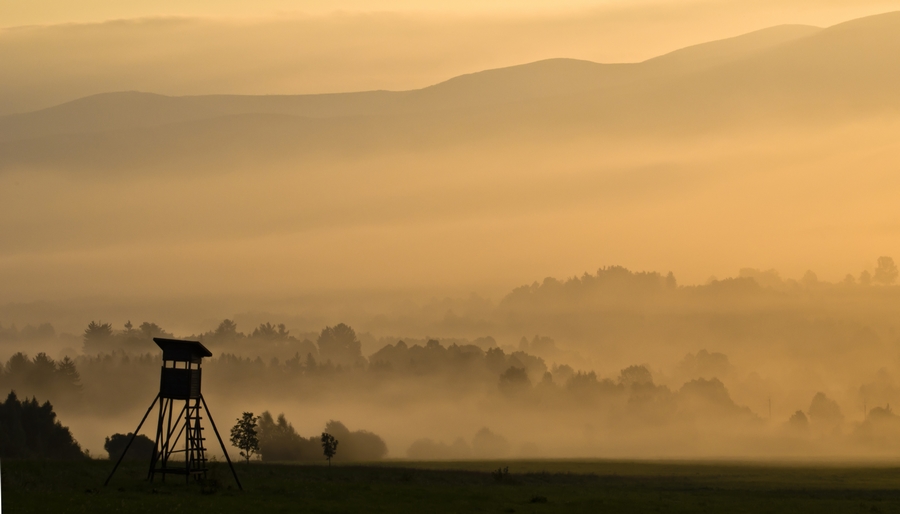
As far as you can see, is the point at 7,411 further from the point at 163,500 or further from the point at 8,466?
the point at 163,500

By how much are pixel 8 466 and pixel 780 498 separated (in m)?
72.8

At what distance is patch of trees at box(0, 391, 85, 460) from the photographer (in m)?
156

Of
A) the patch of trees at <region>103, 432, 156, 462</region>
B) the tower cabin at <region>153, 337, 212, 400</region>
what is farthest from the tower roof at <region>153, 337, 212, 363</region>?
the patch of trees at <region>103, 432, 156, 462</region>

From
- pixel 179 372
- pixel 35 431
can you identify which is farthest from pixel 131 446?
pixel 179 372

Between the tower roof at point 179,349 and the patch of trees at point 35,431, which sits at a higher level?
the tower roof at point 179,349

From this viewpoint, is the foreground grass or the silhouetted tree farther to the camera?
the silhouetted tree

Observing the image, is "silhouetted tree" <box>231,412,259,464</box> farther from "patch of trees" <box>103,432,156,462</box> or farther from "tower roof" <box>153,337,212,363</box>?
"tower roof" <box>153,337,212,363</box>

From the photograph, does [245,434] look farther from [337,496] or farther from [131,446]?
[337,496]

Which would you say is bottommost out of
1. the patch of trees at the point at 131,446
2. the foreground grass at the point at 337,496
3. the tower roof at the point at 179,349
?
the foreground grass at the point at 337,496

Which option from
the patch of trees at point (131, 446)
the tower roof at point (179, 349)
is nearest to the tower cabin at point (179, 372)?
the tower roof at point (179, 349)

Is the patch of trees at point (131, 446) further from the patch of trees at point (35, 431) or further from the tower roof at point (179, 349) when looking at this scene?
the tower roof at point (179, 349)

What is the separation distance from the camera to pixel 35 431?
527 feet

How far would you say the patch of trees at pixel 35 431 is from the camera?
156 m

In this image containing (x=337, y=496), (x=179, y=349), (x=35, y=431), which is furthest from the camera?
(x=35, y=431)
